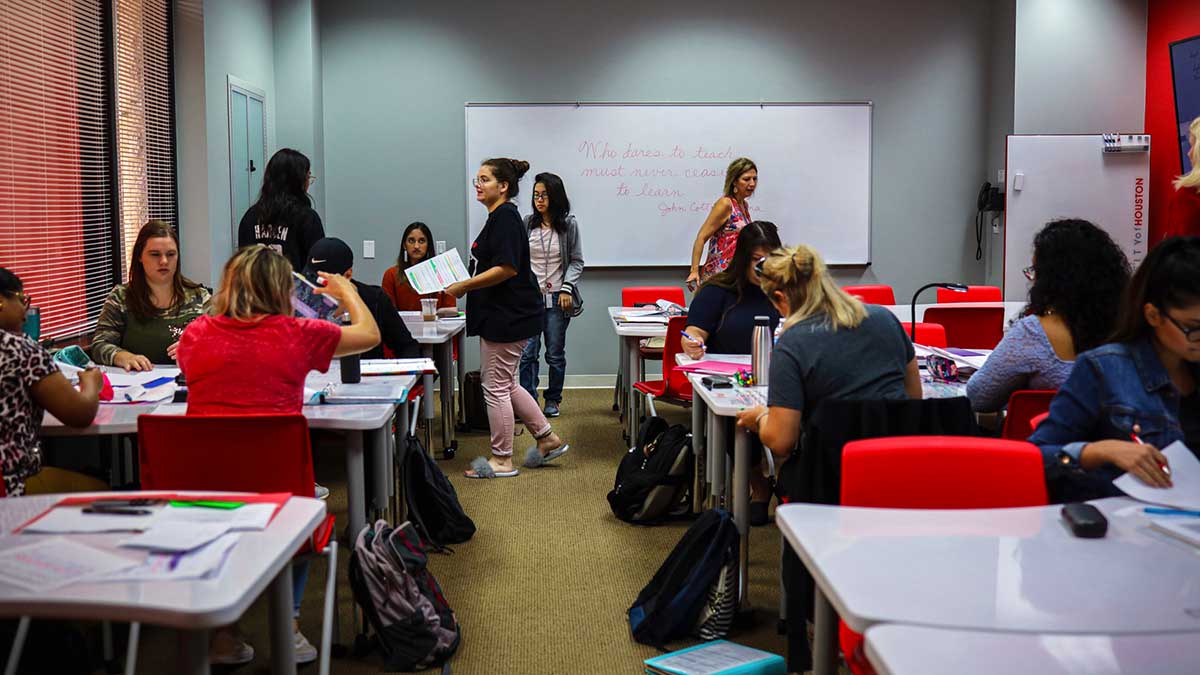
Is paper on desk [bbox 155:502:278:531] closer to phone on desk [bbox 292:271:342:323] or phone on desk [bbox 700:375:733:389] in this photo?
phone on desk [bbox 292:271:342:323]

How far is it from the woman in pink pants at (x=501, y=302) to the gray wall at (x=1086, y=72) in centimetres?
397

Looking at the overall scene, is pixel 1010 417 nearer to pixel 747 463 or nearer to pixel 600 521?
pixel 747 463

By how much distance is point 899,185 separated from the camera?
321 inches

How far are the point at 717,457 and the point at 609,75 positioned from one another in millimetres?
4794

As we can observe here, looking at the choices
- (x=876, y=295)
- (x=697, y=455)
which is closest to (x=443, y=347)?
(x=697, y=455)

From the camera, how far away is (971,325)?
530 cm

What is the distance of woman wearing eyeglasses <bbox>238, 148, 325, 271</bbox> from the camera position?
5.43 meters

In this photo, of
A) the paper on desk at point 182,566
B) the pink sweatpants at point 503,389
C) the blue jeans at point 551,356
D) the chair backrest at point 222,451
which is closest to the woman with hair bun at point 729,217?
the blue jeans at point 551,356

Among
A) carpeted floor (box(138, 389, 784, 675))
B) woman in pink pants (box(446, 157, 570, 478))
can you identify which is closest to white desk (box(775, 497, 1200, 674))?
carpeted floor (box(138, 389, 784, 675))

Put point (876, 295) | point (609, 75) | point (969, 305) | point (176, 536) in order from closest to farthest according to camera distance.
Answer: point (176, 536) → point (969, 305) → point (876, 295) → point (609, 75)

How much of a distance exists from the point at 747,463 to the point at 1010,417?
2.58 ft

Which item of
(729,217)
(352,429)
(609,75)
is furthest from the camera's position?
(609,75)

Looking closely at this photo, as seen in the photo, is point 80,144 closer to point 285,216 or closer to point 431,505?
→ point 285,216

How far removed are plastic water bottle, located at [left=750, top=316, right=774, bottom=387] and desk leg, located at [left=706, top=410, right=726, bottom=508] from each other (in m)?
0.20
